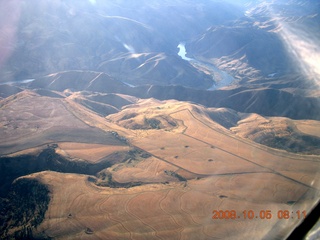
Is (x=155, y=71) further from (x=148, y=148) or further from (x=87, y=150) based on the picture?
(x=87, y=150)

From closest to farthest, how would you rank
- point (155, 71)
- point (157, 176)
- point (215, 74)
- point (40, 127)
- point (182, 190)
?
point (182, 190), point (157, 176), point (40, 127), point (155, 71), point (215, 74)

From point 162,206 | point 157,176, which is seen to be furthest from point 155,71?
point 162,206

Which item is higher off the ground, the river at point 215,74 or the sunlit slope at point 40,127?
the river at point 215,74

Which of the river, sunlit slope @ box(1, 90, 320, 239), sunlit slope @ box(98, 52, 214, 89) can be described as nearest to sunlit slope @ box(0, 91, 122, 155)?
sunlit slope @ box(1, 90, 320, 239)

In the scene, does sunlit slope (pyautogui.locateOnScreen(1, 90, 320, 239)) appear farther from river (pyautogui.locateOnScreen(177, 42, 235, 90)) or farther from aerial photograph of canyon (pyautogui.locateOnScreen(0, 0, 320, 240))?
river (pyautogui.locateOnScreen(177, 42, 235, 90))

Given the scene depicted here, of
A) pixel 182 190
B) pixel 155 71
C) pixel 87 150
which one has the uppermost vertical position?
pixel 155 71

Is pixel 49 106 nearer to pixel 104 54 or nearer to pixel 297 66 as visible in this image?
pixel 104 54

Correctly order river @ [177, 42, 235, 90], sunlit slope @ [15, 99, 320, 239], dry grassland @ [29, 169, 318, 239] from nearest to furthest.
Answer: dry grassland @ [29, 169, 318, 239], sunlit slope @ [15, 99, 320, 239], river @ [177, 42, 235, 90]

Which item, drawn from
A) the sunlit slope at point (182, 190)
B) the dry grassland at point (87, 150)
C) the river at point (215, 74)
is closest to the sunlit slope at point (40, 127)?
the dry grassland at point (87, 150)

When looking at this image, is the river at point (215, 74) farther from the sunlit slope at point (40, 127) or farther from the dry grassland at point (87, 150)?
the dry grassland at point (87, 150)

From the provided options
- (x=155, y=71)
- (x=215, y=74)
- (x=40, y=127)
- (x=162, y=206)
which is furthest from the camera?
(x=215, y=74)
